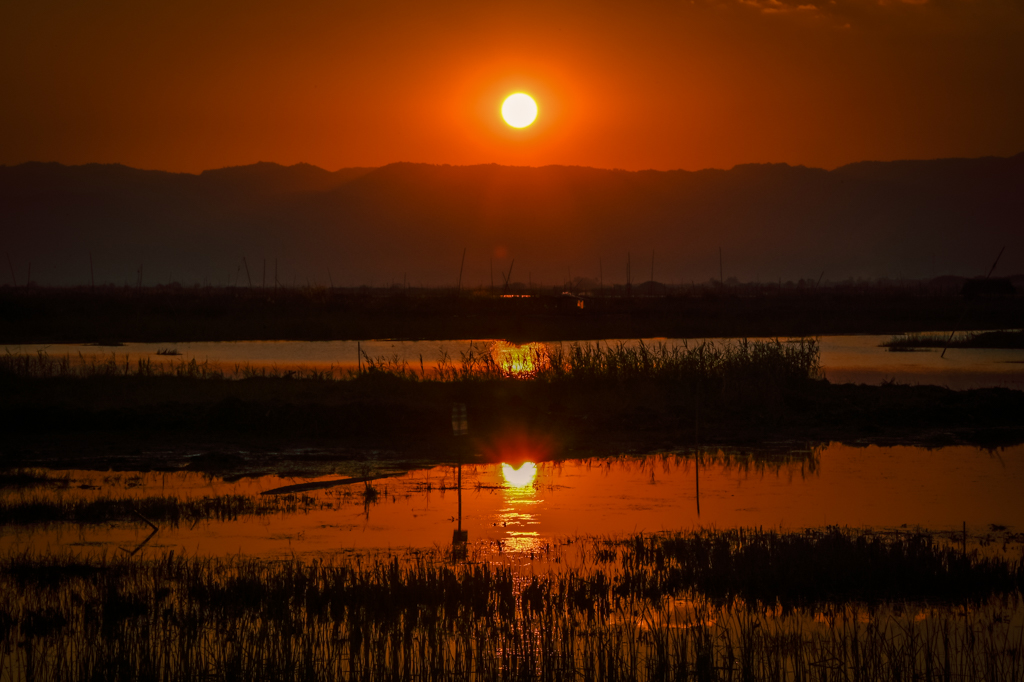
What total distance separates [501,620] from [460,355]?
113ft

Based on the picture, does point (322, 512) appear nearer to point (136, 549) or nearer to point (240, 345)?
point (136, 549)

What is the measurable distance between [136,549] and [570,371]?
16.6 metres

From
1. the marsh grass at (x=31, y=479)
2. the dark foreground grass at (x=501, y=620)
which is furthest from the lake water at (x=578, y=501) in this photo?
the dark foreground grass at (x=501, y=620)

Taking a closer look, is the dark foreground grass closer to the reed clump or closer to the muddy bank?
the muddy bank

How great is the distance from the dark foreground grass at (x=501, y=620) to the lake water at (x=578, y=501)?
4.14 ft

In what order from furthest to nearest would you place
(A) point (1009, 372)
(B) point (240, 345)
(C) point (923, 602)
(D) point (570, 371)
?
(B) point (240, 345)
(A) point (1009, 372)
(D) point (570, 371)
(C) point (923, 602)

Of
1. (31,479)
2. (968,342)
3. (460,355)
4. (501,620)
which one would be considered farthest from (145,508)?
(968,342)

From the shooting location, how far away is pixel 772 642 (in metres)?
8.22

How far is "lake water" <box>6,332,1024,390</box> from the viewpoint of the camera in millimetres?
33188

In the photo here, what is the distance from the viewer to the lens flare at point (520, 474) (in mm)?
16109

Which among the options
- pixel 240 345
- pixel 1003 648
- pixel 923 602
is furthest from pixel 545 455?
pixel 240 345

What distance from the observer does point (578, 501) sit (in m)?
14.4

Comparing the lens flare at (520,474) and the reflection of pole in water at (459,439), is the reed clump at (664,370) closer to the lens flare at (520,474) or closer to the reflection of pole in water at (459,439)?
the lens flare at (520,474)

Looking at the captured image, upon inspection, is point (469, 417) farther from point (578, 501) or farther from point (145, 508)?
point (145, 508)
